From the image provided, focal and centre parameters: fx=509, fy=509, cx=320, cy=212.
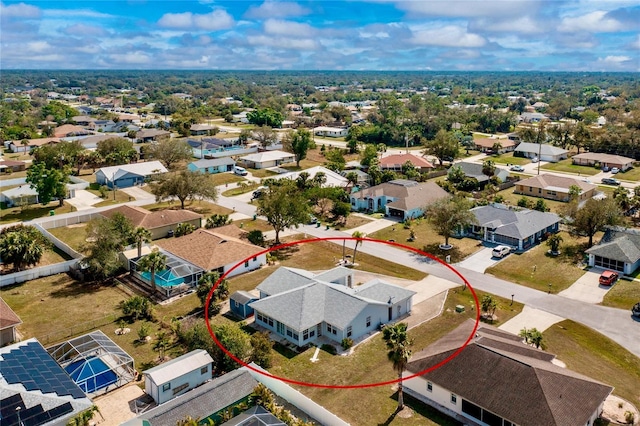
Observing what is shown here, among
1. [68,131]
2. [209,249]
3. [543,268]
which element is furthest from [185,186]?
[68,131]

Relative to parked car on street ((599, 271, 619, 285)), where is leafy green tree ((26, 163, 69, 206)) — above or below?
above

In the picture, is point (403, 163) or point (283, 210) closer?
point (283, 210)

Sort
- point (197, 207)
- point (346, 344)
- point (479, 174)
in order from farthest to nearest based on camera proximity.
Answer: point (479, 174)
point (197, 207)
point (346, 344)

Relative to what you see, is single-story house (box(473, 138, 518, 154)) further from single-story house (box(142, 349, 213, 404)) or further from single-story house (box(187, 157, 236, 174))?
single-story house (box(142, 349, 213, 404))

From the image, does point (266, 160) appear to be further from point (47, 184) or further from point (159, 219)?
point (159, 219)

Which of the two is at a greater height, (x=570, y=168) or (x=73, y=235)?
(x=570, y=168)

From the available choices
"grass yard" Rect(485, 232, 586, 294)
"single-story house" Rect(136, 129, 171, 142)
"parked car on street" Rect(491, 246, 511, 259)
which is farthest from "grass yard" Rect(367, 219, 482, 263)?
"single-story house" Rect(136, 129, 171, 142)

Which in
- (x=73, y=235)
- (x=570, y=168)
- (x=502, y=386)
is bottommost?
(x=73, y=235)

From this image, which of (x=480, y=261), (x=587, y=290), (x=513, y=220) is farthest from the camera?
(x=513, y=220)
